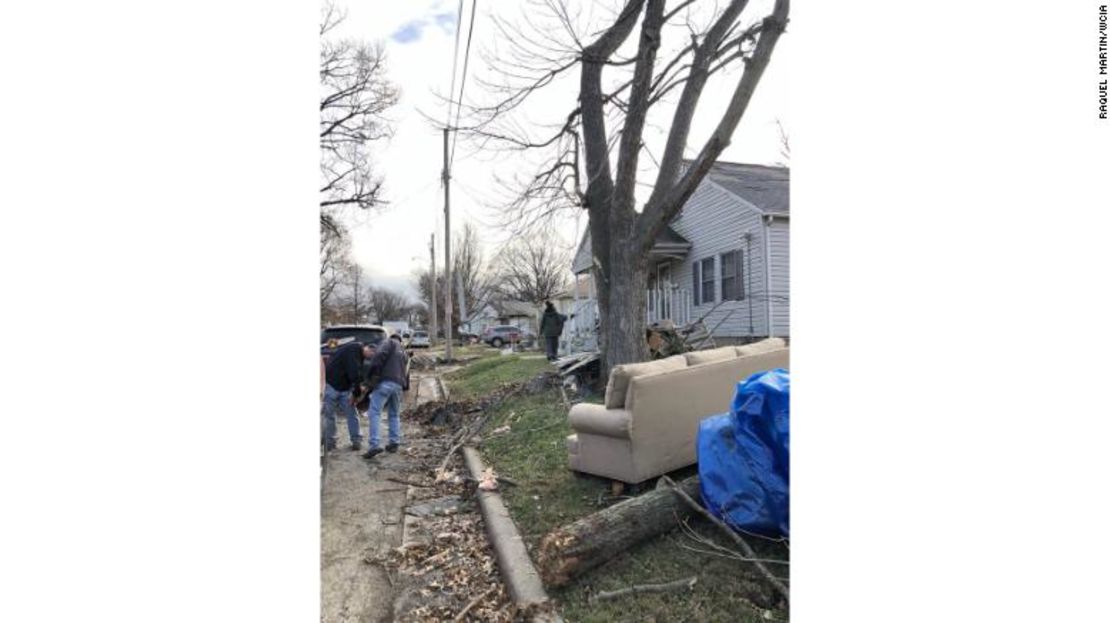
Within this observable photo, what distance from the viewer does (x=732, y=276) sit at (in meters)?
13.9

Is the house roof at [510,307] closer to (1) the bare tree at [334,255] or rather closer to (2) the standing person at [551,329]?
(1) the bare tree at [334,255]

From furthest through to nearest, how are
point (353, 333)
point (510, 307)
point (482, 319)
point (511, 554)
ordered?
1. point (510, 307)
2. point (482, 319)
3. point (353, 333)
4. point (511, 554)

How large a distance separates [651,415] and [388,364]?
3541mm

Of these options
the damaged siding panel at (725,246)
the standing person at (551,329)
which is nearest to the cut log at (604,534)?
the damaged siding panel at (725,246)

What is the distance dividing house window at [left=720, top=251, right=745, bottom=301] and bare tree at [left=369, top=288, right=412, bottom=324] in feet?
153

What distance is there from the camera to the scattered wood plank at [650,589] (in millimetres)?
2977

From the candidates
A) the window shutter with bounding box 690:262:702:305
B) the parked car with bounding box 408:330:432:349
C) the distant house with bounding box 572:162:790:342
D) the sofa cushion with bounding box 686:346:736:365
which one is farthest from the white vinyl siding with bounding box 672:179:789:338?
the parked car with bounding box 408:330:432:349

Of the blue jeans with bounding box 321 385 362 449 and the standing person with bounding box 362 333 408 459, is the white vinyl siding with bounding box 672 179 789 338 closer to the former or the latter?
the standing person with bounding box 362 333 408 459

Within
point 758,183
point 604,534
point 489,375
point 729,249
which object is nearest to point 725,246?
point 729,249

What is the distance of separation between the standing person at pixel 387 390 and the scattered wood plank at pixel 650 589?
4253 mm

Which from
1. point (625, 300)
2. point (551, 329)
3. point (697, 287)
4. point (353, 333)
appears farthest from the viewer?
point (697, 287)

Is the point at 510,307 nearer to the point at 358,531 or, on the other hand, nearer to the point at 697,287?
the point at 697,287

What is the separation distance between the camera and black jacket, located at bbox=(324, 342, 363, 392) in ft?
22.3

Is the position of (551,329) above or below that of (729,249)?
below
